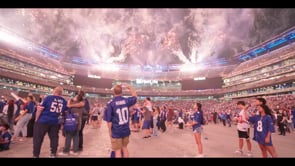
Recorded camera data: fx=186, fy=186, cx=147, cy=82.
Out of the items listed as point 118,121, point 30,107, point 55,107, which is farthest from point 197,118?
point 30,107

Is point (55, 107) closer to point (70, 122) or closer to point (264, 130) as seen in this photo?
point (70, 122)

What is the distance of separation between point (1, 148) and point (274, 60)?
179 ft

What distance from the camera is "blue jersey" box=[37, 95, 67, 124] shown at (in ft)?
17.4

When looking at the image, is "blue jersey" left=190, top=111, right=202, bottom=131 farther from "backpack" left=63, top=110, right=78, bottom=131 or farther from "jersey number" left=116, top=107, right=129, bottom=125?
"backpack" left=63, top=110, right=78, bottom=131

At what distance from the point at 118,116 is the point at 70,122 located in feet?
7.83

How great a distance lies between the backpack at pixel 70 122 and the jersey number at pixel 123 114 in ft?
7.57

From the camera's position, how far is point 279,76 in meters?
44.2

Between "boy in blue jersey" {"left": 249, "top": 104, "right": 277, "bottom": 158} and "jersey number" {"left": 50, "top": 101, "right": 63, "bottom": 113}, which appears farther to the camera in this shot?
"jersey number" {"left": 50, "top": 101, "right": 63, "bottom": 113}

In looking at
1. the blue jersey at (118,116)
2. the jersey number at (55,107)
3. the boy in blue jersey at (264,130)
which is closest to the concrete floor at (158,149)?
the boy in blue jersey at (264,130)

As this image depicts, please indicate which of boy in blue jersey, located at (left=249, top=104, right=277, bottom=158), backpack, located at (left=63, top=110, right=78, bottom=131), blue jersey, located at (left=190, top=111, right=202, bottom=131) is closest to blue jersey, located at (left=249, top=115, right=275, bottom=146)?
boy in blue jersey, located at (left=249, top=104, right=277, bottom=158)

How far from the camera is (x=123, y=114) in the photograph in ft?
14.0
